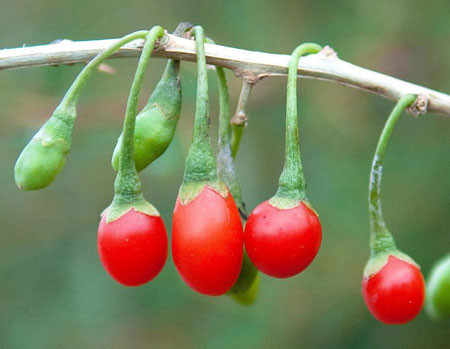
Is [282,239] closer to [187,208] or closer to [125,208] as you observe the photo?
[187,208]

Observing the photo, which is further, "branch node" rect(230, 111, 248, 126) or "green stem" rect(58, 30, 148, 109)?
"branch node" rect(230, 111, 248, 126)

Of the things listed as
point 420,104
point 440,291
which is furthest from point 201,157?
point 440,291

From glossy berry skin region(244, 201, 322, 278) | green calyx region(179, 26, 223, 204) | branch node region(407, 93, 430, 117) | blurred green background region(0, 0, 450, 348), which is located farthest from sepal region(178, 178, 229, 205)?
blurred green background region(0, 0, 450, 348)

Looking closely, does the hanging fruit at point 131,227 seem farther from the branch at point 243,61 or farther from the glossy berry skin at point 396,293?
the glossy berry skin at point 396,293

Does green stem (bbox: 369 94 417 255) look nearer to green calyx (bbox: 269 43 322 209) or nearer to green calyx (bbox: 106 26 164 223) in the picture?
green calyx (bbox: 269 43 322 209)

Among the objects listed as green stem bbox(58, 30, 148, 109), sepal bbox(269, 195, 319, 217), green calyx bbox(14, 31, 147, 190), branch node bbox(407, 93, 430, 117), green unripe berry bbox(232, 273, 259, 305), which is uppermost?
branch node bbox(407, 93, 430, 117)

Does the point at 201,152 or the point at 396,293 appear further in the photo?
the point at 396,293
